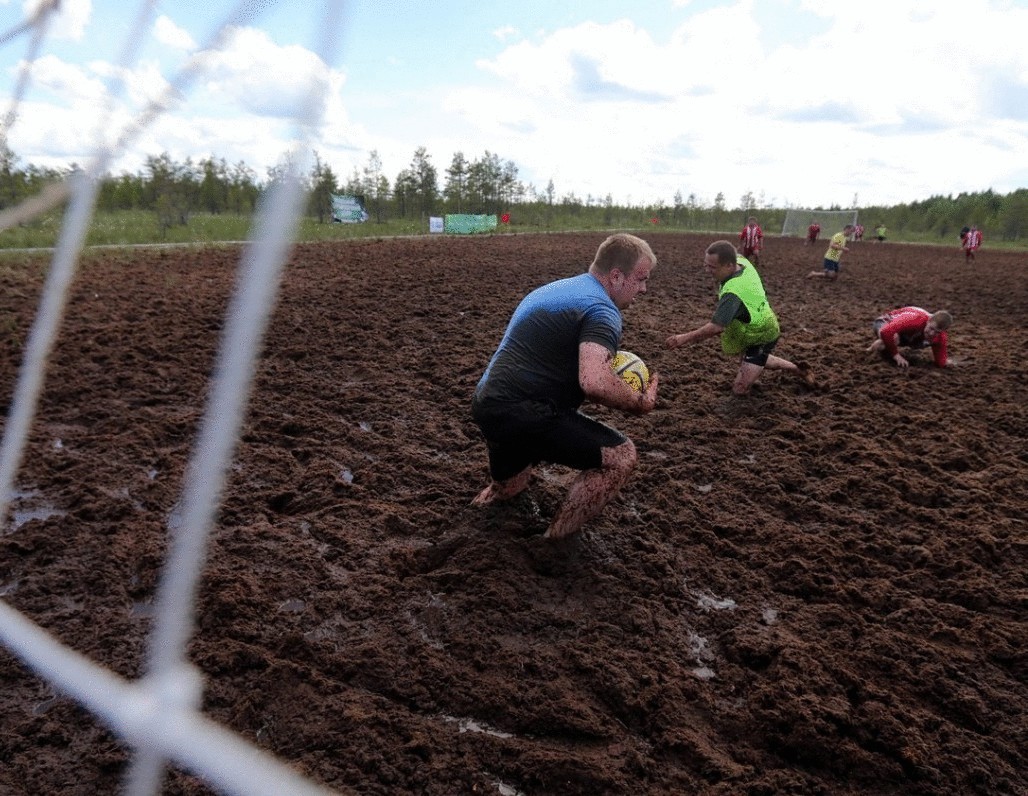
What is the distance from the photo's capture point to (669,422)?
243 inches

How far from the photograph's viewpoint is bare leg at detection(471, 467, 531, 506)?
4.30 m

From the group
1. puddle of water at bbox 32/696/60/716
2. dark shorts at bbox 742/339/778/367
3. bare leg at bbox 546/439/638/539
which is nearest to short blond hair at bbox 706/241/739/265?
dark shorts at bbox 742/339/778/367

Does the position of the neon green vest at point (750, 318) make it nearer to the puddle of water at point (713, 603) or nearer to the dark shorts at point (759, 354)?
the dark shorts at point (759, 354)

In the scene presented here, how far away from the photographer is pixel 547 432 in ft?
12.4

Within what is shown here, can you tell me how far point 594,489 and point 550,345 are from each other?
833 mm

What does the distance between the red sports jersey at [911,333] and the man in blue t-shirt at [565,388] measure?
17.6ft

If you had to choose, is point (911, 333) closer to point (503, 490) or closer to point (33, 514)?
point (503, 490)

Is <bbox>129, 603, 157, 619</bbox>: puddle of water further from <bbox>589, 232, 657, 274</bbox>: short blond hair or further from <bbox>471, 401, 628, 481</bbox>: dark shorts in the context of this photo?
<bbox>589, 232, 657, 274</bbox>: short blond hair

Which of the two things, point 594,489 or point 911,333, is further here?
point 911,333

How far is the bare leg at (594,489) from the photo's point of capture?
3.83 m

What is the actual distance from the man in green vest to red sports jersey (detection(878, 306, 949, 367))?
159cm

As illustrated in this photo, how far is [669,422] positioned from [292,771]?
450 centimetres

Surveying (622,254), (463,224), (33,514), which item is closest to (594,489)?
(622,254)

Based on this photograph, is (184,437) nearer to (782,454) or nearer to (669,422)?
(669,422)
